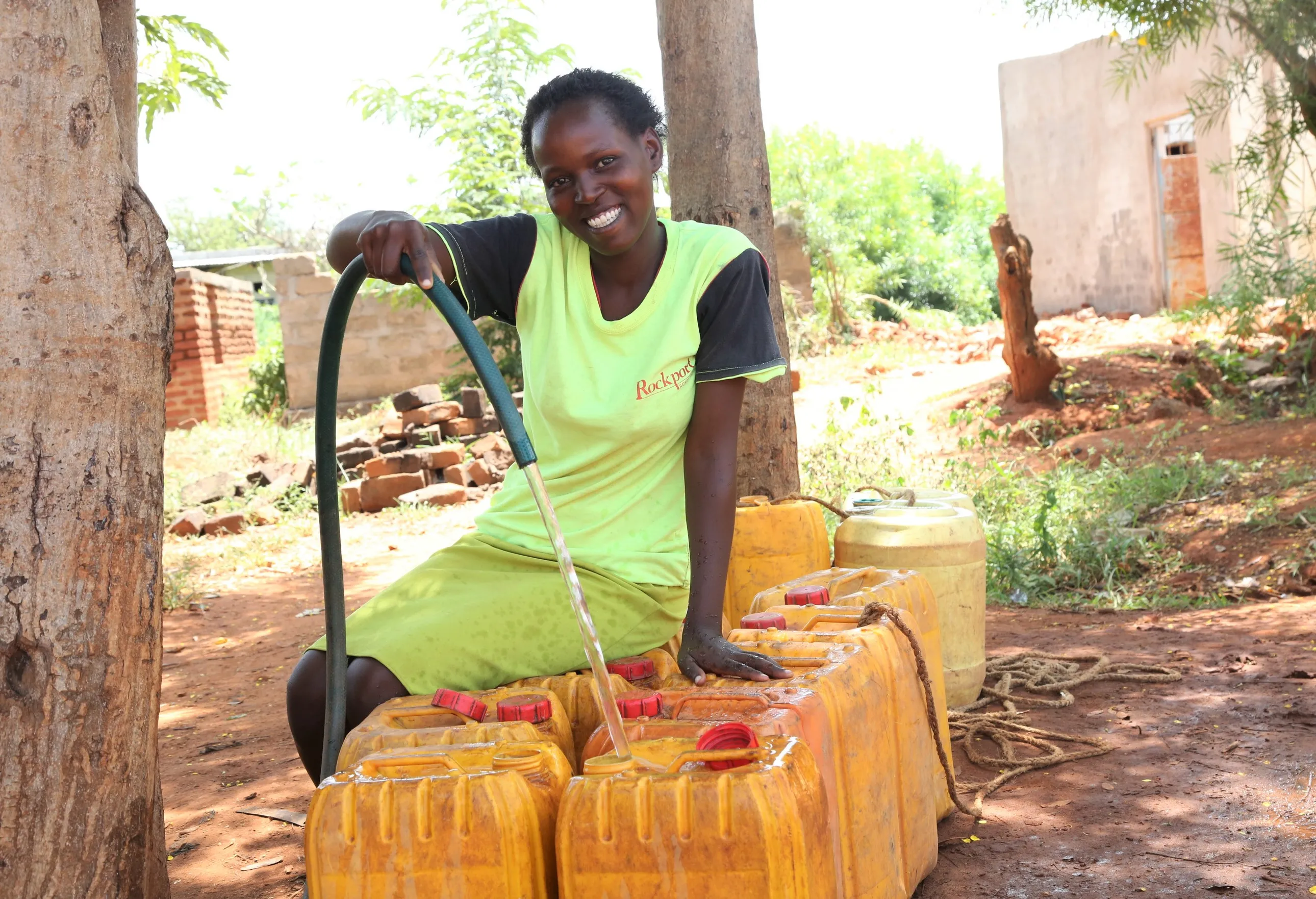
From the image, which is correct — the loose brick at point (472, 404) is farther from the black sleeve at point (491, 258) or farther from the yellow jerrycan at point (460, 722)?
the yellow jerrycan at point (460, 722)

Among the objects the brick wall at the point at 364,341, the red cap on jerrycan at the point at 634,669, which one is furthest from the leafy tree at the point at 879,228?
the red cap on jerrycan at the point at 634,669

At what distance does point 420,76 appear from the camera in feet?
41.1

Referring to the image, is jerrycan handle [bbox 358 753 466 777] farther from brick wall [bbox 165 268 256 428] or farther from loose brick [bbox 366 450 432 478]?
brick wall [bbox 165 268 256 428]

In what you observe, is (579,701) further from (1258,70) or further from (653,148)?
(1258,70)

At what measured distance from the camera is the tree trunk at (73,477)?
5.96 feet

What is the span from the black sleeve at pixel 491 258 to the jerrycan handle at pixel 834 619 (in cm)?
92

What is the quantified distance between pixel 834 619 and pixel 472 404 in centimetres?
858

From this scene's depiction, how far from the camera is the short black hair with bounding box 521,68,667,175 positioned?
2.36 meters

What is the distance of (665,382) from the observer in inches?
94.0

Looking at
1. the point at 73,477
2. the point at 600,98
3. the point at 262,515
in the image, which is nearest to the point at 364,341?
the point at 262,515

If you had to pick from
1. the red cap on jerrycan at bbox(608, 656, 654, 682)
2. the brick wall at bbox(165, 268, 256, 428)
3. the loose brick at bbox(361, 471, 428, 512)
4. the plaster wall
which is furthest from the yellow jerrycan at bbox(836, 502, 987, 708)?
the plaster wall

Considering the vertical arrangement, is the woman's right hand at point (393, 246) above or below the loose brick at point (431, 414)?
above

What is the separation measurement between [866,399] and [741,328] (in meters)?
8.65

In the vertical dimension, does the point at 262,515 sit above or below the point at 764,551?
below
